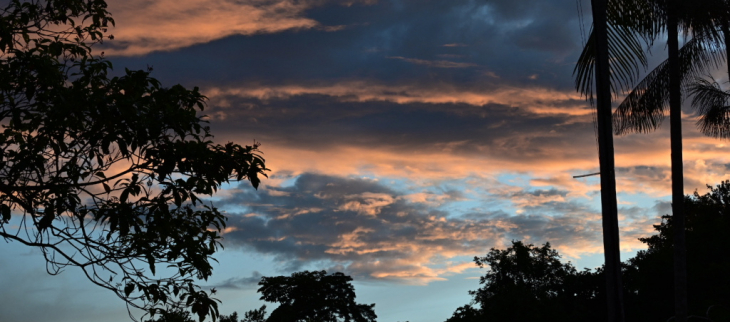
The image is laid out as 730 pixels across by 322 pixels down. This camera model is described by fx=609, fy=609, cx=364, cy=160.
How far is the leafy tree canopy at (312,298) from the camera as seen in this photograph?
200ft

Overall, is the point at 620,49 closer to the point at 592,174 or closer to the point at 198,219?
the point at 592,174

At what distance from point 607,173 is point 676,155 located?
11392 millimetres

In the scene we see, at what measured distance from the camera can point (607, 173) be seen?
11938 mm

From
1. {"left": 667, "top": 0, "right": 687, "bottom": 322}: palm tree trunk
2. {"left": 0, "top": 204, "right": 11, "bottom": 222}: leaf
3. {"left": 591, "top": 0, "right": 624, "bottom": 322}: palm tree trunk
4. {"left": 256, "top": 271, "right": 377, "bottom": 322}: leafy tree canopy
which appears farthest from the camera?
{"left": 256, "top": 271, "right": 377, "bottom": 322}: leafy tree canopy

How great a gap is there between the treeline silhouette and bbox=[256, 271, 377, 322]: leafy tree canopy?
1188 centimetres

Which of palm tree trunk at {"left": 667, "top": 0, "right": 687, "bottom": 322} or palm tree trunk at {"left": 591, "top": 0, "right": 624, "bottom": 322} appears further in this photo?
palm tree trunk at {"left": 667, "top": 0, "right": 687, "bottom": 322}

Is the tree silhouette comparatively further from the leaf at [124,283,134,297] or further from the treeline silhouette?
the leaf at [124,283,134,297]

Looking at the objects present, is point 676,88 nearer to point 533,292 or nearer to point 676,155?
point 676,155

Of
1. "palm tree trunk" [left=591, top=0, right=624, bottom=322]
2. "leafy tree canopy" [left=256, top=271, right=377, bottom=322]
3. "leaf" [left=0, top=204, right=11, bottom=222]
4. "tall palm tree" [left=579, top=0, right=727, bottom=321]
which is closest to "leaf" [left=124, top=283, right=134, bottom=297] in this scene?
"leaf" [left=0, top=204, right=11, bottom=222]

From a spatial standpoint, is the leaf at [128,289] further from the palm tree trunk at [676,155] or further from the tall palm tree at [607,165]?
the palm tree trunk at [676,155]

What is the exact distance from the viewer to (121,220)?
845cm

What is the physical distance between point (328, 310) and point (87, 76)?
54454 mm

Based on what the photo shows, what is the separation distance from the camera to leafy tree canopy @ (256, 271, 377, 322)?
60969mm

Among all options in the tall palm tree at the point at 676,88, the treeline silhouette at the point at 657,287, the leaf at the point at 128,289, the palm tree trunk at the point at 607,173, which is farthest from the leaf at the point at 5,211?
the treeline silhouette at the point at 657,287
